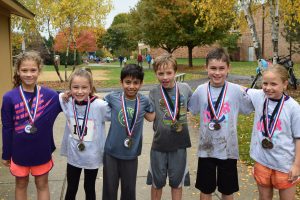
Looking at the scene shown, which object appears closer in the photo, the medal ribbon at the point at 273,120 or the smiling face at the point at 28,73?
the medal ribbon at the point at 273,120

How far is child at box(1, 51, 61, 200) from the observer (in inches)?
137

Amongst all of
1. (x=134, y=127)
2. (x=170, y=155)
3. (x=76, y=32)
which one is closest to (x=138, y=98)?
(x=134, y=127)

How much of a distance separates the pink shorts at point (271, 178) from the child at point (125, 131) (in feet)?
3.86

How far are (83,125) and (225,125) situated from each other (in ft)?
4.65

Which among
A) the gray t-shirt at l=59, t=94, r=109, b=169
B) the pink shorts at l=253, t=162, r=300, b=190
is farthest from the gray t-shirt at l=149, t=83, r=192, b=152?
the pink shorts at l=253, t=162, r=300, b=190

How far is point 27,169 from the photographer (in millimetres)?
3619

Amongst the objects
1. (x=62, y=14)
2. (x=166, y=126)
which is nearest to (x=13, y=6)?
(x=166, y=126)

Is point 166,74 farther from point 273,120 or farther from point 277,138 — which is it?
point 277,138

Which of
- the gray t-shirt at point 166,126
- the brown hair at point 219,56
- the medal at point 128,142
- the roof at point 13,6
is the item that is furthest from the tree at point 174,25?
the medal at point 128,142

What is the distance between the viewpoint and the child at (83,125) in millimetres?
3604

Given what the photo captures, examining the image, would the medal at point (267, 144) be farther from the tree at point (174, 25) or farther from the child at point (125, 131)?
the tree at point (174, 25)

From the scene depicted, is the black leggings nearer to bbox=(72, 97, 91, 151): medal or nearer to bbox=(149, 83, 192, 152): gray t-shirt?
bbox=(72, 97, 91, 151): medal

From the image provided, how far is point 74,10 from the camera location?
2080 centimetres

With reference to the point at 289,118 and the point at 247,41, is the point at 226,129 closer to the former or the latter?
the point at 289,118
